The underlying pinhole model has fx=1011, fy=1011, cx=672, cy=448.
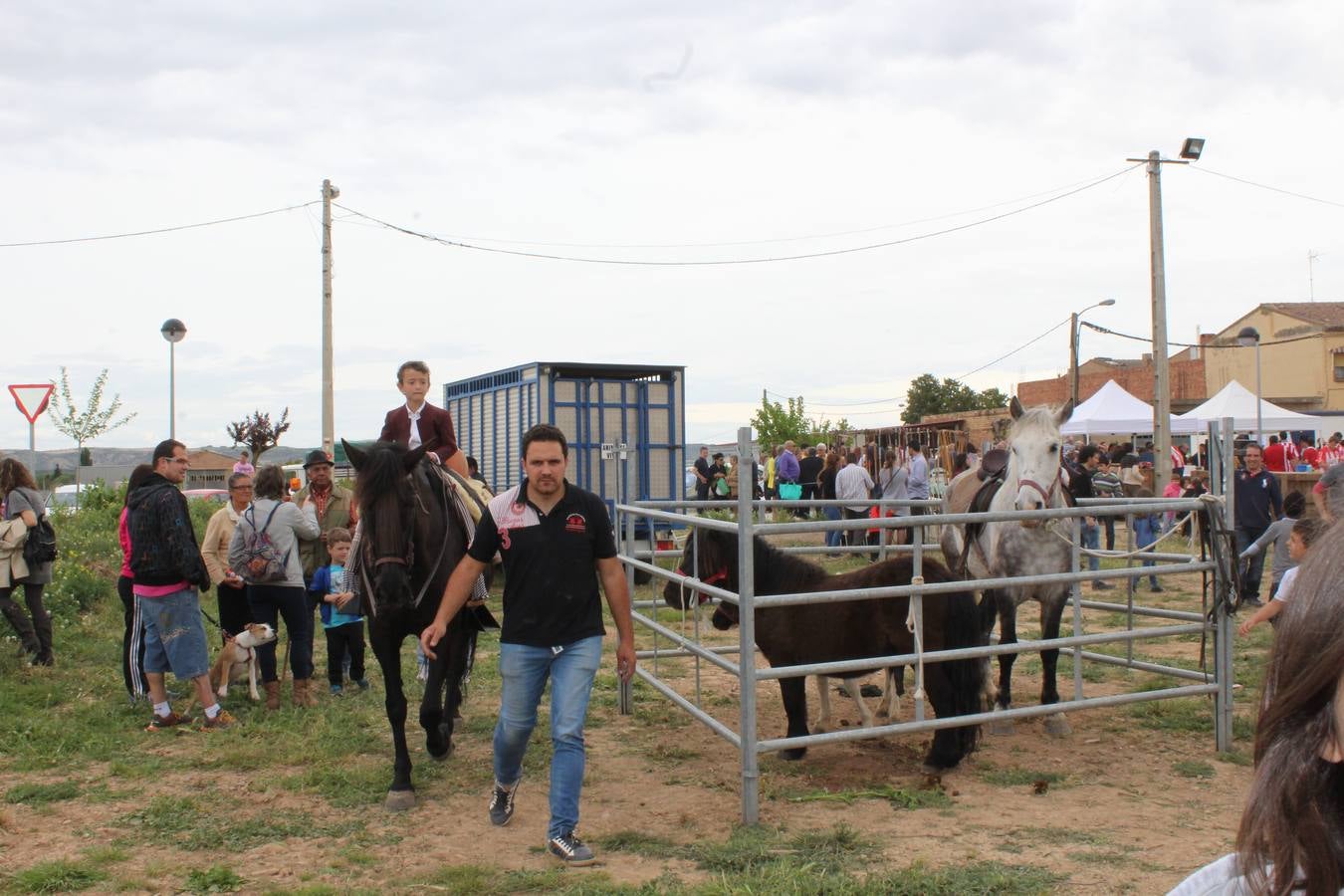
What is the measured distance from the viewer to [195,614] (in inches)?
278

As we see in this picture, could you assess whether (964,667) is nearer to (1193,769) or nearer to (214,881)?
(1193,769)

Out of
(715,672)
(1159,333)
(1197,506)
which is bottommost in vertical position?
(715,672)

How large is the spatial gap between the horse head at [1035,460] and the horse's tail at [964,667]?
1.01 meters

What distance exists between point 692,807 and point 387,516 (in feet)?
7.39

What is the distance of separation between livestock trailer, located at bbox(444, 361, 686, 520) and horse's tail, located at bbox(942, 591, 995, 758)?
966cm

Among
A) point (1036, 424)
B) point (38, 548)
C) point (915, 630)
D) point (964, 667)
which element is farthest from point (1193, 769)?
point (38, 548)

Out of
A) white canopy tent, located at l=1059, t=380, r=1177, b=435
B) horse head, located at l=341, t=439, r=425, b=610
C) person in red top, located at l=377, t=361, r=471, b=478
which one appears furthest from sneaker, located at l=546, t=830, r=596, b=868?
white canopy tent, located at l=1059, t=380, r=1177, b=435

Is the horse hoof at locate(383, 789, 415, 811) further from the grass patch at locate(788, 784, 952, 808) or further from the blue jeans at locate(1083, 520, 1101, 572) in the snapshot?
the blue jeans at locate(1083, 520, 1101, 572)

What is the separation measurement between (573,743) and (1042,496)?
3.63 m

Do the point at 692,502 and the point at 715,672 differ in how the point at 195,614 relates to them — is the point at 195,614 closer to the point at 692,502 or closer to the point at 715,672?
the point at 692,502

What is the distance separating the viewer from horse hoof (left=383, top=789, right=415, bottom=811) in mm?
5383

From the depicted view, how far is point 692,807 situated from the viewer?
5371mm

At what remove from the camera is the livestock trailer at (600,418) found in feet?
51.8

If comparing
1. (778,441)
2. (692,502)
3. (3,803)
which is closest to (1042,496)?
(692,502)
